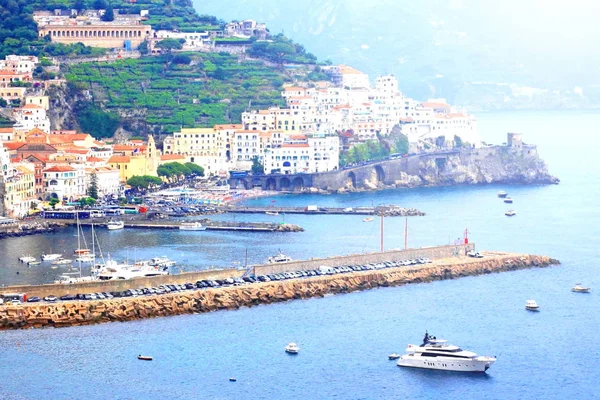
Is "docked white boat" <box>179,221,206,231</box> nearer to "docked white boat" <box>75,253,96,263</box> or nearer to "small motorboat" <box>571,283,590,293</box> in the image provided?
"docked white boat" <box>75,253,96,263</box>

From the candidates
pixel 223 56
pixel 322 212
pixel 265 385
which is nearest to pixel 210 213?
pixel 322 212

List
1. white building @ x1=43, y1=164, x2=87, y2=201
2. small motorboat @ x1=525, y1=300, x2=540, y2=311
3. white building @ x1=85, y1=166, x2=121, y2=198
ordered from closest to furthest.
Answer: small motorboat @ x1=525, y1=300, x2=540, y2=311 → white building @ x1=43, y1=164, x2=87, y2=201 → white building @ x1=85, y1=166, x2=121, y2=198

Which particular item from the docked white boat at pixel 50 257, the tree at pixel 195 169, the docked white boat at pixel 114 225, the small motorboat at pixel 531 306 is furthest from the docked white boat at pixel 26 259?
the tree at pixel 195 169

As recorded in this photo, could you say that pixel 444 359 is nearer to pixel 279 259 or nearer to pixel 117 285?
pixel 117 285

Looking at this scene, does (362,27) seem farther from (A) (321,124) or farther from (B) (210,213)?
(B) (210,213)

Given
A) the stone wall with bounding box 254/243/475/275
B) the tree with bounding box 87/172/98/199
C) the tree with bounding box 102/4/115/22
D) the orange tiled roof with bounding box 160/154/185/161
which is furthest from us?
the tree with bounding box 102/4/115/22

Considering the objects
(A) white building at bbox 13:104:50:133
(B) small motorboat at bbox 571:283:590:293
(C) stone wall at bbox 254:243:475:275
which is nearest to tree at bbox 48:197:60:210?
(A) white building at bbox 13:104:50:133

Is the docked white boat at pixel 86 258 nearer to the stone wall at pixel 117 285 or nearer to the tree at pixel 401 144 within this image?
the stone wall at pixel 117 285

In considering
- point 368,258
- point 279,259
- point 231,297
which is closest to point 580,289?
point 368,258
